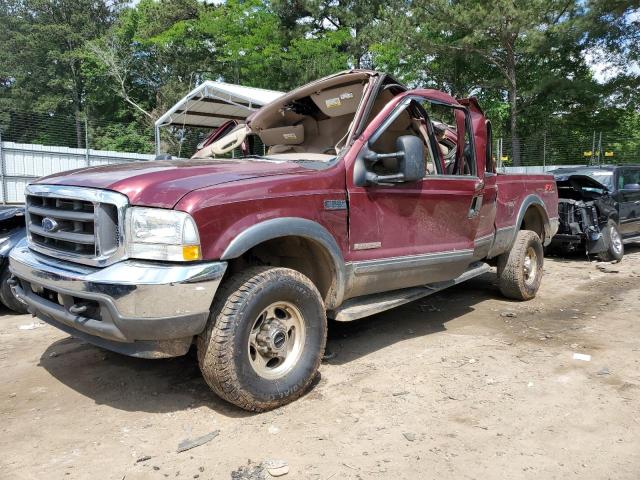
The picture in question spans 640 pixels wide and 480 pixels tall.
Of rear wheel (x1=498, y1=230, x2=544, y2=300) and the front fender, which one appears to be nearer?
the front fender

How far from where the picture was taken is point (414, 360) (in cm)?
418

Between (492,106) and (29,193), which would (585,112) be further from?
(29,193)

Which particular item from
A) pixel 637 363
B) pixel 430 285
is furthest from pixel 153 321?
pixel 637 363

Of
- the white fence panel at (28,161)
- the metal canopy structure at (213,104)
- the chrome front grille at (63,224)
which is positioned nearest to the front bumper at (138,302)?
the chrome front grille at (63,224)

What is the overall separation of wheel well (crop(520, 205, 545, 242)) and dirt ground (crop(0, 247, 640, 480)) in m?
1.97

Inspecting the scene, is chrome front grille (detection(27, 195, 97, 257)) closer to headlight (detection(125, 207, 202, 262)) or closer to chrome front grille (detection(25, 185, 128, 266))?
chrome front grille (detection(25, 185, 128, 266))

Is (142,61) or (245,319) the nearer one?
(245,319)

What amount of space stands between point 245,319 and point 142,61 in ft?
131

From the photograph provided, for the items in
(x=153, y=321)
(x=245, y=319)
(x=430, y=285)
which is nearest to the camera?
(x=153, y=321)

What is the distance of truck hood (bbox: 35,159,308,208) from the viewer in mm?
2875

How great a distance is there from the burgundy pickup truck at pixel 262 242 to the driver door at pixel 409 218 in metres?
0.01

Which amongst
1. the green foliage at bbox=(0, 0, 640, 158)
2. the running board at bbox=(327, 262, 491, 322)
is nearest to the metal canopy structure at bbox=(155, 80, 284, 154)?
the green foliage at bbox=(0, 0, 640, 158)

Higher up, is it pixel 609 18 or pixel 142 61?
pixel 142 61

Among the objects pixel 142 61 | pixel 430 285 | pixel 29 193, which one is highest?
pixel 142 61
